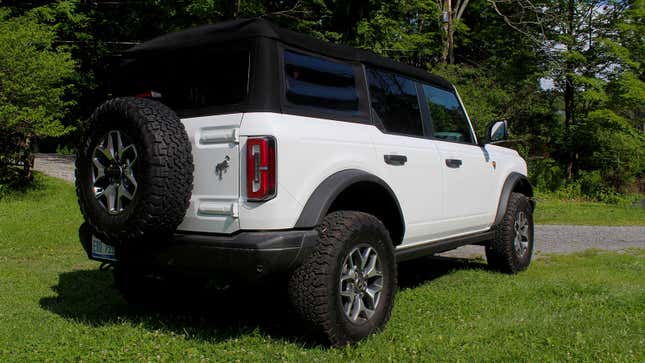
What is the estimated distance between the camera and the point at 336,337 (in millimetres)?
3600

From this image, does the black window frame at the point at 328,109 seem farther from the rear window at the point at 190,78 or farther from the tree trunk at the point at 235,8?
the tree trunk at the point at 235,8

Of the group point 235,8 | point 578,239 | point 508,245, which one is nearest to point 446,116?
point 508,245

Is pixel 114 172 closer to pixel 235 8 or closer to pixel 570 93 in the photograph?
pixel 235 8

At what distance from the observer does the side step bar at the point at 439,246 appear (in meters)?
4.61

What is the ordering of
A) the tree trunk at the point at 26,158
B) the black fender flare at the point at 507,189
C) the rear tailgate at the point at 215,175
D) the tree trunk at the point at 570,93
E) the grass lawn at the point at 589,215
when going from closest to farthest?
the rear tailgate at the point at 215,175 < the black fender flare at the point at 507,189 < the grass lawn at the point at 589,215 < the tree trunk at the point at 26,158 < the tree trunk at the point at 570,93

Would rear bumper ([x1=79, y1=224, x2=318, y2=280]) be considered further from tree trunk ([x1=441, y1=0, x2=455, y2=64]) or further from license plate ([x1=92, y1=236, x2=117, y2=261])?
tree trunk ([x1=441, y1=0, x2=455, y2=64])

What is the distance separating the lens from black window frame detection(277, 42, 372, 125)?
11.9ft

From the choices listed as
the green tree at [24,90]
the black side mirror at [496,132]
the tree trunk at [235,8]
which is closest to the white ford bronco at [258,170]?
the black side mirror at [496,132]

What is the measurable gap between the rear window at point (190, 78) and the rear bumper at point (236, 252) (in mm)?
849

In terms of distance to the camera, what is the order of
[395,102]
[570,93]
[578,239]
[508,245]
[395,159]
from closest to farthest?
[395,159]
[395,102]
[508,245]
[578,239]
[570,93]

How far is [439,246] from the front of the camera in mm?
5039

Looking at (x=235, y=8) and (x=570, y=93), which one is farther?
(x=570, y=93)

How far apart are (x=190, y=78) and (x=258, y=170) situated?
1000 mm

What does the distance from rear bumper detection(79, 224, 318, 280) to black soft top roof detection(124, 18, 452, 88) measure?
4.02 feet
